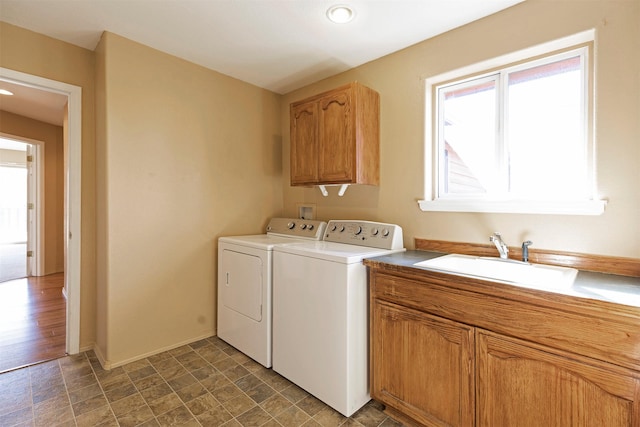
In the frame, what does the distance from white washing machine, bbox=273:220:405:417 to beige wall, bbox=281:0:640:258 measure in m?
0.38

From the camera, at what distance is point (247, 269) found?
223 centimetres

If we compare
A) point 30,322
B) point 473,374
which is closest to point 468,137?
point 473,374

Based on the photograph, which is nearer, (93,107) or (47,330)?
(93,107)

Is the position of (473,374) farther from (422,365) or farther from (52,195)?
(52,195)

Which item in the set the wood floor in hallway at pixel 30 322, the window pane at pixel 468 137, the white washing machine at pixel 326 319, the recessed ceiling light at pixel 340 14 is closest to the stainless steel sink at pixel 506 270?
the white washing machine at pixel 326 319

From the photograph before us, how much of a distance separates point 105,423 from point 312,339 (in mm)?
1128

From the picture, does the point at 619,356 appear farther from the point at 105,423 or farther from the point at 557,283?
the point at 105,423

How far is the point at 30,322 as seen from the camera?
2775 mm

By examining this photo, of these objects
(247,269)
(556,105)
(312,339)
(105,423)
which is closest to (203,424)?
(105,423)

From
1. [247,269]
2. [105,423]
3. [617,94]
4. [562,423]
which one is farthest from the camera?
[247,269]

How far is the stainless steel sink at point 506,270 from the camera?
1.25 m

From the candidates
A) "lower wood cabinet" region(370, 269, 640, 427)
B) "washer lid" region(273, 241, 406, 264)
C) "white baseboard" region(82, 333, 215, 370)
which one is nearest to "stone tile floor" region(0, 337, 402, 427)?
"white baseboard" region(82, 333, 215, 370)

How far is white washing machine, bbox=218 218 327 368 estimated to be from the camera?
2082 millimetres

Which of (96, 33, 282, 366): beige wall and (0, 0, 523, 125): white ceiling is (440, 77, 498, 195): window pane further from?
(96, 33, 282, 366): beige wall
